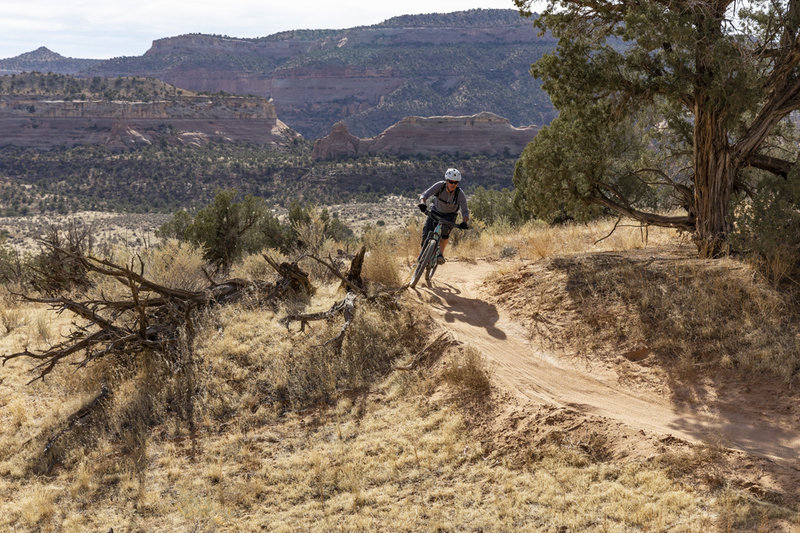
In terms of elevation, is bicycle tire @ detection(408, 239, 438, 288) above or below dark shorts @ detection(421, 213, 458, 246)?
below

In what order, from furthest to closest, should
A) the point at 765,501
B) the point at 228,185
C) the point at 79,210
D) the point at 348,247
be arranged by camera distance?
the point at 228,185
the point at 79,210
the point at 348,247
the point at 765,501

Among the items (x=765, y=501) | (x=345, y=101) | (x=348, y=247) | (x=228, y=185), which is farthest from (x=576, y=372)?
(x=345, y=101)

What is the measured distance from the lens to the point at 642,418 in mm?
5504

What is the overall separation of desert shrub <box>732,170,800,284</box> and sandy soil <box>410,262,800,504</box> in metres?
1.84

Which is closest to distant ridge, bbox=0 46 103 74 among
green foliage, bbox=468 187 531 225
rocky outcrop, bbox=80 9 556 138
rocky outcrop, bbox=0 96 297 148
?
rocky outcrop, bbox=80 9 556 138

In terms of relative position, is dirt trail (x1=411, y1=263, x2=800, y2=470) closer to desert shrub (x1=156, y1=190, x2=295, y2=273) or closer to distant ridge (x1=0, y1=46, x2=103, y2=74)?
desert shrub (x1=156, y1=190, x2=295, y2=273)

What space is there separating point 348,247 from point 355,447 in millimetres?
8268

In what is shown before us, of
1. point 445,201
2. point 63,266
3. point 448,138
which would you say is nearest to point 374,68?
point 448,138

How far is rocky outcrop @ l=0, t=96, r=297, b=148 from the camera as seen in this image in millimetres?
72562

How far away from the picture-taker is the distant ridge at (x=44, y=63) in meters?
176

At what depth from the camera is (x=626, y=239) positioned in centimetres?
1162

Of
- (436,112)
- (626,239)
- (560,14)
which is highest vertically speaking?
(436,112)

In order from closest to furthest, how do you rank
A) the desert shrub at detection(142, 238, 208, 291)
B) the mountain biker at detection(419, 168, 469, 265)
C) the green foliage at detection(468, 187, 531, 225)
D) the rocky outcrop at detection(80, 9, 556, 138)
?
the mountain biker at detection(419, 168, 469, 265), the desert shrub at detection(142, 238, 208, 291), the green foliage at detection(468, 187, 531, 225), the rocky outcrop at detection(80, 9, 556, 138)

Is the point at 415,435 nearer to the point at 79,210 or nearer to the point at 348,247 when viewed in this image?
the point at 348,247
